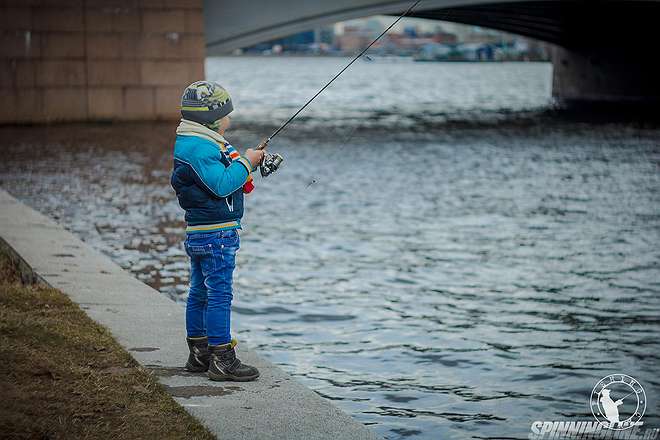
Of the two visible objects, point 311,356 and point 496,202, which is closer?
point 311,356

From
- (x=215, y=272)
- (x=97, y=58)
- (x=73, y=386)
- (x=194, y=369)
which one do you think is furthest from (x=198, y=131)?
(x=97, y=58)

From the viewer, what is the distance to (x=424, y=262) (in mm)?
9922

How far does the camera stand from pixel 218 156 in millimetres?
5227

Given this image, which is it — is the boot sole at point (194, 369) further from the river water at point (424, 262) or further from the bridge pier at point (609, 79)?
the bridge pier at point (609, 79)

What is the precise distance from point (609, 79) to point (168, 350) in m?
36.3

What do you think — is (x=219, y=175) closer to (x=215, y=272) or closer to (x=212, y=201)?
(x=212, y=201)

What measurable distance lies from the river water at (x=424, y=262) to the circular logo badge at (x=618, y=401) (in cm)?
7

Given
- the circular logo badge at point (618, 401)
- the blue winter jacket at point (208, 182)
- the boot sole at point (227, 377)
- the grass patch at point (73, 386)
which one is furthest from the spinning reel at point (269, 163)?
the circular logo badge at point (618, 401)

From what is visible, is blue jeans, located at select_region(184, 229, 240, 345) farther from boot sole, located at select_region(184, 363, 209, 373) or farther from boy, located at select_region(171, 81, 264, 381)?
boot sole, located at select_region(184, 363, 209, 373)

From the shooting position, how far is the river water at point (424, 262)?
6387 millimetres

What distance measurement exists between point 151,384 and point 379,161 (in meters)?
14.2

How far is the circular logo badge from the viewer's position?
5750 mm

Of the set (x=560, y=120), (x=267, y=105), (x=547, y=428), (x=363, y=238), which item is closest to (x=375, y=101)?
(x=267, y=105)

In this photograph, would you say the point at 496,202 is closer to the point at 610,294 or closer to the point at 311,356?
the point at 610,294
